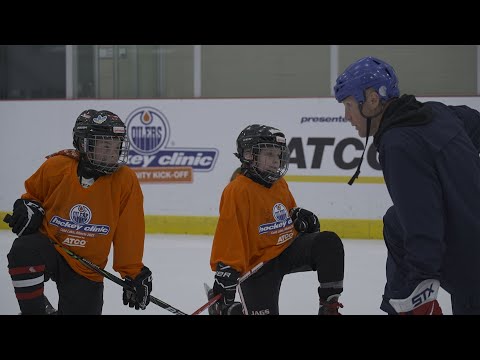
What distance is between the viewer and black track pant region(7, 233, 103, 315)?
6.75 feet

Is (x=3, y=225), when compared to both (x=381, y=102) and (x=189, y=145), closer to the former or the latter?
(x=189, y=145)

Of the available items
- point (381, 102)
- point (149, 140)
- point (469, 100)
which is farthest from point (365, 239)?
point (381, 102)

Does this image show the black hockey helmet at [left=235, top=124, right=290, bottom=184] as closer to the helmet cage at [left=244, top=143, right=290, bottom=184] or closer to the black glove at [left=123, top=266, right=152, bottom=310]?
the helmet cage at [left=244, top=143, right=290, bottom=184]

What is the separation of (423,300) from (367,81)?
532 millimetres

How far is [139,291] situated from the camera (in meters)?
2.19

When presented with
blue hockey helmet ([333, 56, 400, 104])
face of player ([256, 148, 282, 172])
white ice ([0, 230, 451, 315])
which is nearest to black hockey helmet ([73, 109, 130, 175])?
face of player ([256, 148, 282, 172])

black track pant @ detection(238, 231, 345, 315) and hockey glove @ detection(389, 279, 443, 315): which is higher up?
hockey glove @ detection(389, 279, 443, 315)

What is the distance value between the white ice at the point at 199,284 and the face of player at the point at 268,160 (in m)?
0.71

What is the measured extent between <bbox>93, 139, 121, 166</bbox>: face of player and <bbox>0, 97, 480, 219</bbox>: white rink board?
10.1ft

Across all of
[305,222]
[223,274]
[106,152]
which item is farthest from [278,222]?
[106,152]

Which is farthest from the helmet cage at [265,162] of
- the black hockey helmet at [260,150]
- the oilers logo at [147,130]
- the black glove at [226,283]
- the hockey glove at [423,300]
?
the oilers logo at [147,130]

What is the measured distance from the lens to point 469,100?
4984 millimetres

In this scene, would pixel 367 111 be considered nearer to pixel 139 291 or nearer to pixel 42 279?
pixel 139 291

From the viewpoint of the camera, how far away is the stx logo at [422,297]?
4.46 ft
